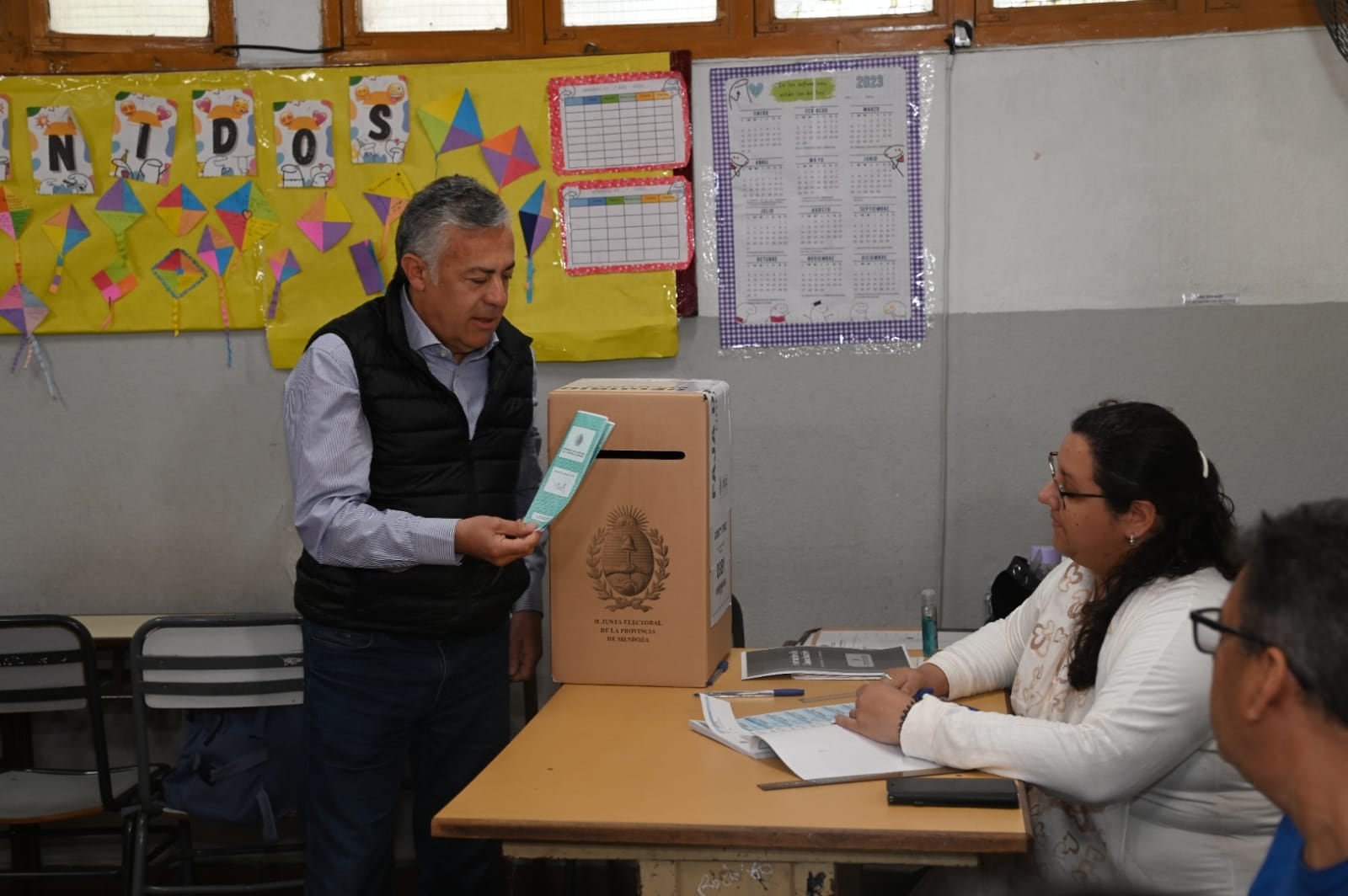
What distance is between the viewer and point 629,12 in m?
3.15

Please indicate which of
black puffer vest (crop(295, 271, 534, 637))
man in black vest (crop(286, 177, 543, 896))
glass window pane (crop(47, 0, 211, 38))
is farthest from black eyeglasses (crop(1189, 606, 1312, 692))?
glass window pane (crop(47, 0, 211, 38))

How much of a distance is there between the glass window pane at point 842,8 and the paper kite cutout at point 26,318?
2.08 meters

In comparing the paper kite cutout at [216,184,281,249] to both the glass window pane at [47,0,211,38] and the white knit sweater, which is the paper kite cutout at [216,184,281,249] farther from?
the white knit sweater

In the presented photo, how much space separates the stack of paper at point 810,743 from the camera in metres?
1.80

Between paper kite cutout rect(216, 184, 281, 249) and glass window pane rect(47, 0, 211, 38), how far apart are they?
43 cm

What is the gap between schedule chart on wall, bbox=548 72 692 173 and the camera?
309cm

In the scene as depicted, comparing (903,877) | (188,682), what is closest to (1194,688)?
(903,877)

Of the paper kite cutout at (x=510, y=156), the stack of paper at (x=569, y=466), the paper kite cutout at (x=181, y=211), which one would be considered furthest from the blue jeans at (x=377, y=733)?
the paper kite cutout at (x=181, y=211)

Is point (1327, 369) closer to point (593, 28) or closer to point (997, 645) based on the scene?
point (997, 645)

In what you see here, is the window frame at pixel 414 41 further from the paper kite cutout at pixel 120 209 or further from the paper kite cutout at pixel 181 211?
the paper kite cutout at pixel 120 209

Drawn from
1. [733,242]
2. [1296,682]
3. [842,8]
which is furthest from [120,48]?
[1296,682]

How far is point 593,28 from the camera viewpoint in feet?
10.3

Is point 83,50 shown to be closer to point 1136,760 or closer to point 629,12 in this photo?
point 629,12

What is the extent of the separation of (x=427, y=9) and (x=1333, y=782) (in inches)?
111
